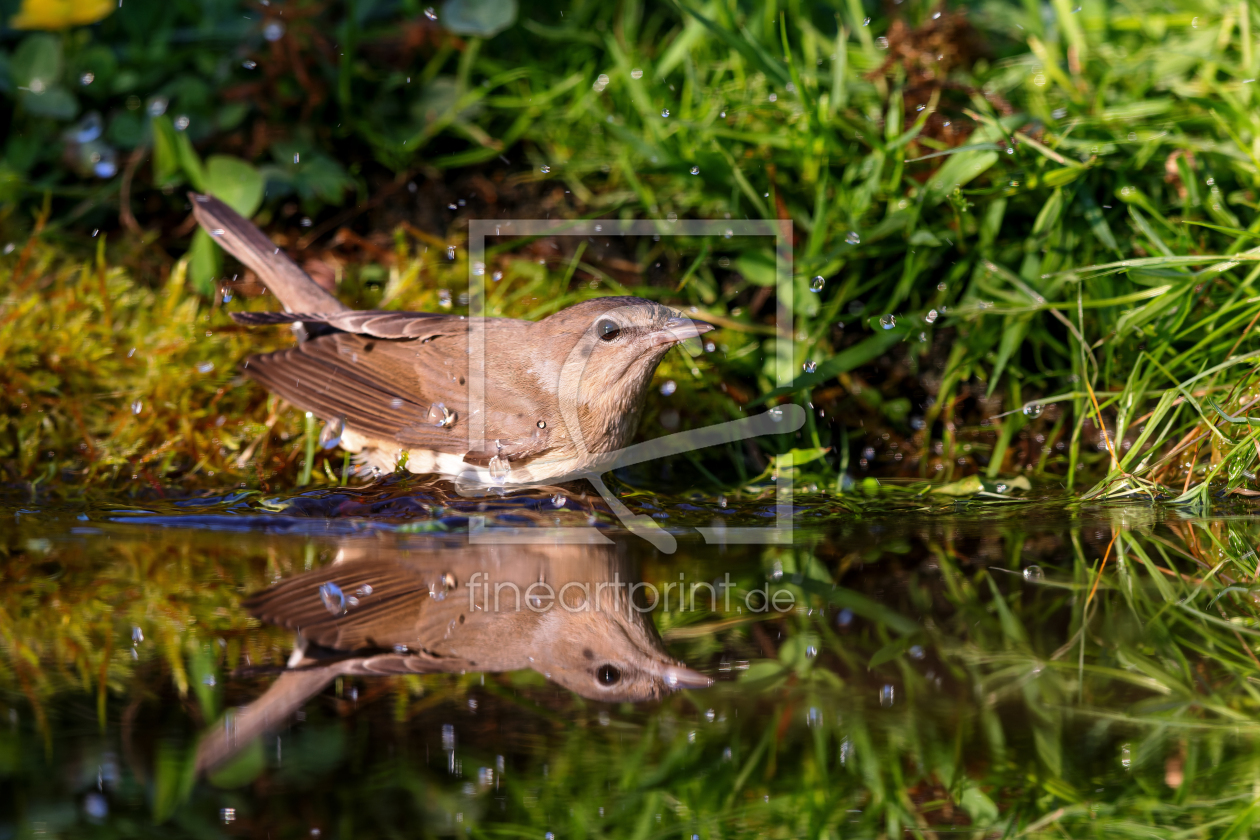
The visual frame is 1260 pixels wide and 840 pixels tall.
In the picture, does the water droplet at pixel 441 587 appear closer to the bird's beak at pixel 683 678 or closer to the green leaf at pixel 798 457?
the bird's beak at pixel 683 678

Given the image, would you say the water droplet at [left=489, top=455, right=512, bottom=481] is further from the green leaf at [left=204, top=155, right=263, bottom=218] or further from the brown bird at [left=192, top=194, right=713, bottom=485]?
the green leaf at [left=204, top=155, right=263, bottom=218]

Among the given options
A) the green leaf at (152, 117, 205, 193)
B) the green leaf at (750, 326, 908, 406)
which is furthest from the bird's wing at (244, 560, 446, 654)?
the green leaf at (152, 117, 205, 193)

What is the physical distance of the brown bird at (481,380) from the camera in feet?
13.1

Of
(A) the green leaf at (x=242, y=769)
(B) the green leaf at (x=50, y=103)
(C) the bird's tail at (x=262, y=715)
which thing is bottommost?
(A) the green leaf at (x=242, y=769)

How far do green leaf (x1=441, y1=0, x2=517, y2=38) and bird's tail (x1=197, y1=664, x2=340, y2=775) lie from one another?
13.0 ft

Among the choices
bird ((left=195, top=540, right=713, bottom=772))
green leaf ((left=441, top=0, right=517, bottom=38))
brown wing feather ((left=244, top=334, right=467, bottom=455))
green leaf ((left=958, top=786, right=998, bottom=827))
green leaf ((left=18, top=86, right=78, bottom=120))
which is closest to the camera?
green leaf ((left=958, top=786, right=998, bottom=827))


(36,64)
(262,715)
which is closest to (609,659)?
(262,715)

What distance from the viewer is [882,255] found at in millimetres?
4676

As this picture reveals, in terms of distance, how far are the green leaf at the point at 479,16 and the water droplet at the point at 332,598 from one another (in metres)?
3.47

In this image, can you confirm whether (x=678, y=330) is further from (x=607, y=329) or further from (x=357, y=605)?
(x=357, y=605)

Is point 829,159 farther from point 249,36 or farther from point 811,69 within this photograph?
point 249,36

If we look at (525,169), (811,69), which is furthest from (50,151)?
(811,69)

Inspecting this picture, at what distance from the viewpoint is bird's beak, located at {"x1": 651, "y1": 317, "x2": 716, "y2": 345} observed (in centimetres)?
376

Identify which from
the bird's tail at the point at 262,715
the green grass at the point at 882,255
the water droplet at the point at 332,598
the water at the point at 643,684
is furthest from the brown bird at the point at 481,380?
the bird's tail at the point at 262,715
